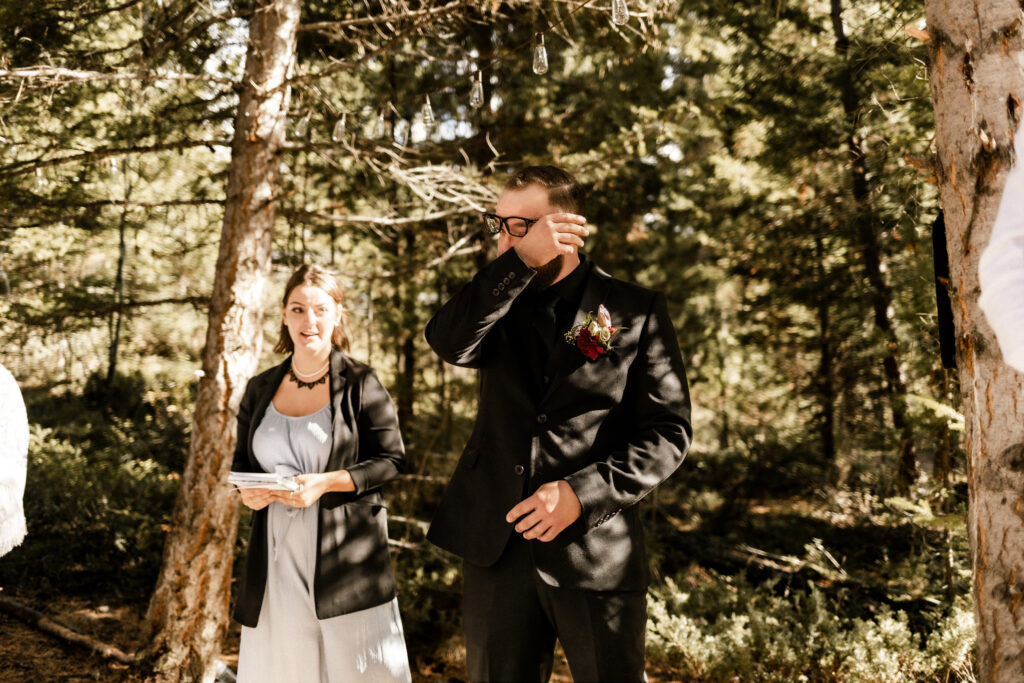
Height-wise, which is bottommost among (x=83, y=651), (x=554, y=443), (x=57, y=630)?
(x=83, y=651)

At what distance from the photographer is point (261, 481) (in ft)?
9.93

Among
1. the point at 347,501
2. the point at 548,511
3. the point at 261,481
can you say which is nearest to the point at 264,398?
the point at 261,481

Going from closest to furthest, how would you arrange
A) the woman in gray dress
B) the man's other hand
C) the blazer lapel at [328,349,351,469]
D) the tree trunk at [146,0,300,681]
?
1. the man's other hand
2. the woman in gray dress
3. the blazer lapel at [328,349,351,469]
4. the tree trunk at [146,0,300,681]

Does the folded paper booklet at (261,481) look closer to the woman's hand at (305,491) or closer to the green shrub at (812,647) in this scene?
the woman's hand at (305,491)

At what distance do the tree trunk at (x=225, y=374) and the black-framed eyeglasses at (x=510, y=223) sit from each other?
3.17m

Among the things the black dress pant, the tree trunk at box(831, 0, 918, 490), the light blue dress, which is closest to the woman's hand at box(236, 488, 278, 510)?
the light blue dress

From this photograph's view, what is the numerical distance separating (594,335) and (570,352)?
0.33 feet

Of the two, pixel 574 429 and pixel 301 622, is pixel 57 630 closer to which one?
pixel 301 622

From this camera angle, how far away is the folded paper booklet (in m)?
2.97

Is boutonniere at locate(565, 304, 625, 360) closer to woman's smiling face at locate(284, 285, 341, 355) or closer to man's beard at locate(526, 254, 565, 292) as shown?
man's beard at locate(526, 254, 565, 292)

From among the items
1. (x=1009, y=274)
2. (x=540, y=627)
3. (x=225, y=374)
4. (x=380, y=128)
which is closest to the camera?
(x=1009, y=274)

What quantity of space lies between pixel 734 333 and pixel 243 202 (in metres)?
8.25

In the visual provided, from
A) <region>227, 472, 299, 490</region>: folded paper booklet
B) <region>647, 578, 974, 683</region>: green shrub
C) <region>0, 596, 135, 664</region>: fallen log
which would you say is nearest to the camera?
<region>227, 472, 299, 490</region>: folded paper booklet

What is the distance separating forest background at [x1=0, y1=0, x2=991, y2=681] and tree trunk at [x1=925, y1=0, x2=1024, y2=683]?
0.96 m
